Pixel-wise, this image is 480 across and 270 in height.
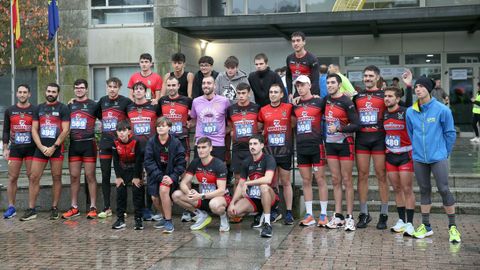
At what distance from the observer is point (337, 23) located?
18797 millimetres

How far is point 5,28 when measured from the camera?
60.2 ft

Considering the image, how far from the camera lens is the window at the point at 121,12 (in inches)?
797

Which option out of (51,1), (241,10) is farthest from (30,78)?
(241,10)

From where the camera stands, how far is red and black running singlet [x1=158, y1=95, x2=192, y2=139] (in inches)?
380

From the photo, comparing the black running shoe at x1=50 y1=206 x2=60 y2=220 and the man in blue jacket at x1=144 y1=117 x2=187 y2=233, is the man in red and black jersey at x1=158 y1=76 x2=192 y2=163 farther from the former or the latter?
the black running shoe at x1=50 y1=206 x2=60 y2=220

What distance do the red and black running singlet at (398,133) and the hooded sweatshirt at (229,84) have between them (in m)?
2.33

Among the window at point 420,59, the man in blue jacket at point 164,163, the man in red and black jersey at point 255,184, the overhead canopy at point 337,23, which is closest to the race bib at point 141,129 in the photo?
the man in blue jacket at point 164,163

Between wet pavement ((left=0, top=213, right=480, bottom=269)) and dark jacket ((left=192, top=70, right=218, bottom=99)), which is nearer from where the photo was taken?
wet pavement ((left=0, top=213, right=480, bottom=269))

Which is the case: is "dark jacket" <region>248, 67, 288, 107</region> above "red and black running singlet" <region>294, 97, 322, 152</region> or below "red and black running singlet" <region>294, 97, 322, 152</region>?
above

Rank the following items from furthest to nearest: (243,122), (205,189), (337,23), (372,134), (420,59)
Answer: (420,59), (337,23), (243,122), (205,189), (372,134)

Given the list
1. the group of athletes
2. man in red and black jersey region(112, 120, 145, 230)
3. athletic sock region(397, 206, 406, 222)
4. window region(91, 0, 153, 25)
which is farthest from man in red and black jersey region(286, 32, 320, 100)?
window region(91, 0, 153, 25)

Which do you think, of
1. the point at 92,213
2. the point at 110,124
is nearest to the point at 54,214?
the point at 92,213

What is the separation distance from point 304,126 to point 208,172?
4.99 ft

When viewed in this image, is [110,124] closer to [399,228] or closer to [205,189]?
[205,189]
